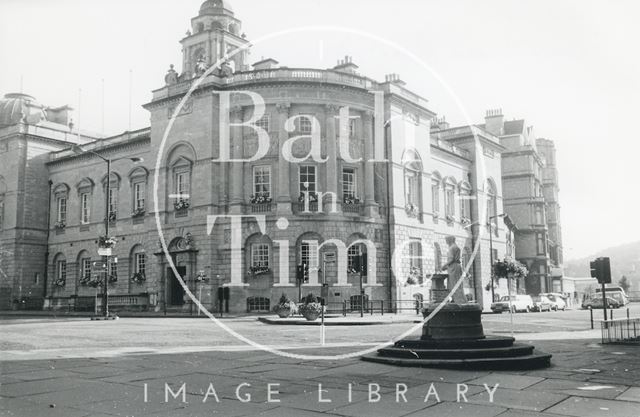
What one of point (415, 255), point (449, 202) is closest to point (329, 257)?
point (415, 255)

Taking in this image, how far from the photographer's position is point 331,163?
128 feet

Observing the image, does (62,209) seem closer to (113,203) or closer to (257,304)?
(113,203)

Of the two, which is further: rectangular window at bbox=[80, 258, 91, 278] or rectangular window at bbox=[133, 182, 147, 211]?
rectangular window at bbox=[80, 258, 91, 278]

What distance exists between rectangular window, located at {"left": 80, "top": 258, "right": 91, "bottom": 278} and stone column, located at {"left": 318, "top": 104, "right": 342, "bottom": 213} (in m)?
21.9

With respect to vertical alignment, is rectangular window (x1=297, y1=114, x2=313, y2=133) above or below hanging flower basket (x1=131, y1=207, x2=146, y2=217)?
above

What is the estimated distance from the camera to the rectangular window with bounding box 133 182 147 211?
45922 millimetres

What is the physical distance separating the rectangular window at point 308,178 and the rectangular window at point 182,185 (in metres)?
7.84

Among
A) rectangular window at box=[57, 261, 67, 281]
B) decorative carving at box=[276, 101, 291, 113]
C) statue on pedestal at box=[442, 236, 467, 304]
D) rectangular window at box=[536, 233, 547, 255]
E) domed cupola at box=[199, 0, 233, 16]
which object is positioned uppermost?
domed cupola at box=[199, 0, 233, 16]

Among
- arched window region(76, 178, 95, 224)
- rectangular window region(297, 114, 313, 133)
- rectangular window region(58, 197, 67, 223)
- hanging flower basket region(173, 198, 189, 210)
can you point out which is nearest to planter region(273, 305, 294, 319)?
rectangular window region(297, 114, 313, 133)

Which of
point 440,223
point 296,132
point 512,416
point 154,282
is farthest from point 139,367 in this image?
point 440,223

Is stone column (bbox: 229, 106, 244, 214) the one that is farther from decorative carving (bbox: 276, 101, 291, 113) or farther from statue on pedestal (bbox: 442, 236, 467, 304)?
statue on pedestal (bbox: 442, 236, 467, 304)

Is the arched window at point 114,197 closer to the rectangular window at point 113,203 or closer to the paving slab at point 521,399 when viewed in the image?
the rectangular window at point 113,203

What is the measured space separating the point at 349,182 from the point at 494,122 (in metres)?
39.3

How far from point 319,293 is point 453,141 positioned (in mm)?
27109
